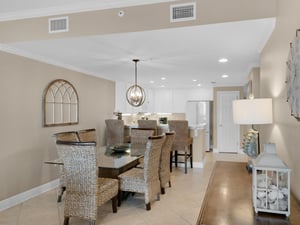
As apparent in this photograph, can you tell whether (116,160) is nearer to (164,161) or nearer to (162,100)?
(164,161)

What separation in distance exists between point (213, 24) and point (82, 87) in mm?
3554

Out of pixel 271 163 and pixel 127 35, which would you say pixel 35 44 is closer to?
pixel 127 35

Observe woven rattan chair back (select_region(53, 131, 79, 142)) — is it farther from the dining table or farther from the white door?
the white door

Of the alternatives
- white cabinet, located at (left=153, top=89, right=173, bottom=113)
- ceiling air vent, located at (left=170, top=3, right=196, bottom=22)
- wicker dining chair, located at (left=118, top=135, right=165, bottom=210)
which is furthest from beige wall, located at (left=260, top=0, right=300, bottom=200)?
white cabinet, located at (left=153, top=89, right=173, bottom=113)

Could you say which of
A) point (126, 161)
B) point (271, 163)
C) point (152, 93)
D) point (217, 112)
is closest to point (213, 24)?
point (271, 163)

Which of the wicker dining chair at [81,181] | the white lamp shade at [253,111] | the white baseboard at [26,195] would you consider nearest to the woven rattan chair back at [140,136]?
the white baseboard at [26,195]

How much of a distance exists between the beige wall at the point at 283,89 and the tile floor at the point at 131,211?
159 centimetres

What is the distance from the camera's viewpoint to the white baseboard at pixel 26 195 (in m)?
3.64

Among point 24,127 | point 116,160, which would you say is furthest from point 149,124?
point 24,127

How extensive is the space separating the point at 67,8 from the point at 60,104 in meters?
2.12

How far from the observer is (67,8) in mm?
3109

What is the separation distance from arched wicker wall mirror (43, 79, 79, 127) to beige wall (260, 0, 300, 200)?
3.57 metres

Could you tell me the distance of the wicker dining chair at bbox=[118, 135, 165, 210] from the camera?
136 inches

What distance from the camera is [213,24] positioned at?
2689mm
